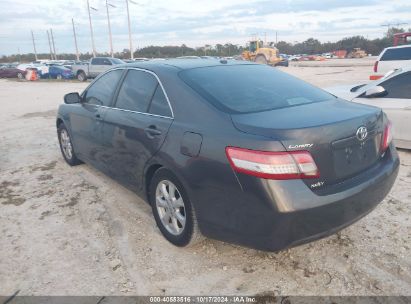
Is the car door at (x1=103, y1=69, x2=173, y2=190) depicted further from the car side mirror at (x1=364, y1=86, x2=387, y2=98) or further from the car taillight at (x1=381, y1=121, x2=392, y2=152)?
the car side mirror at (x1=364, y1=86, x2=387, y2=98)

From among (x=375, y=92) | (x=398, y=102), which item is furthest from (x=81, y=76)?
(x=398, y=102)

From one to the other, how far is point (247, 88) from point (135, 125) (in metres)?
1.10

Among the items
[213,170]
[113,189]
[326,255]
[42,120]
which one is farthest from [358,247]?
[42,120]

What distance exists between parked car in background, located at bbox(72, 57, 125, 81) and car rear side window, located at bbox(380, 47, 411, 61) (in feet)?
54.0

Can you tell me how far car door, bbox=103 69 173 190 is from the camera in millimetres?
3225

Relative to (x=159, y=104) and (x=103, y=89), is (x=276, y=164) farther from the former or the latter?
(x=103, y=89)

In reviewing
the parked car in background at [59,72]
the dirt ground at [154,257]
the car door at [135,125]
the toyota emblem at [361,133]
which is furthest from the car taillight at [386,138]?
the parked car in background at [59,72]

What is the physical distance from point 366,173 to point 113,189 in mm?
3054

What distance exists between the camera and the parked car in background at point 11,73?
34594 millimetres

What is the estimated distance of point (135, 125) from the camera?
138 inches

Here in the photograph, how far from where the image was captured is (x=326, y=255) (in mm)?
3068

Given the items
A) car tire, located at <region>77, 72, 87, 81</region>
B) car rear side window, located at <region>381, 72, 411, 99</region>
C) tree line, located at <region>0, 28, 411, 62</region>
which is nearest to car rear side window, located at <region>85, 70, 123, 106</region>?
car rear side window, located at <region>381, 72, 411, 99</region>

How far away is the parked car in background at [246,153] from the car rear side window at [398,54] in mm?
9792

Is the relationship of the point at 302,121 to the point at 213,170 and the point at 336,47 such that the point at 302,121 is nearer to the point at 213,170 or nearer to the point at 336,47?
the point at 213,170
